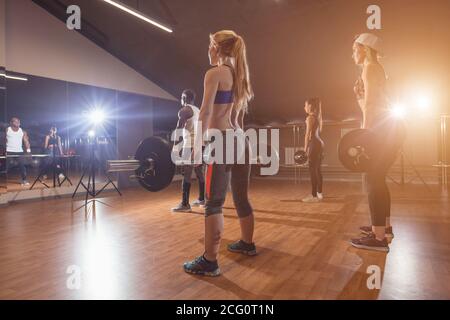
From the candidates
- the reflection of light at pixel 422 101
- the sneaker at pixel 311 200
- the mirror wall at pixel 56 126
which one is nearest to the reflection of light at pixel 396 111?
the sneaker at pixel 311 200

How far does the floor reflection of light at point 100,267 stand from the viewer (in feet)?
5.33

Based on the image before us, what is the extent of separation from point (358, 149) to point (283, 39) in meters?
4.52

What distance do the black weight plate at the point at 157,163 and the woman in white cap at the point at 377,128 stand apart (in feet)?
4.33

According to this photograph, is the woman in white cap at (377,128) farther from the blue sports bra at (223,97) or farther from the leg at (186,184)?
the leg at (186,184)

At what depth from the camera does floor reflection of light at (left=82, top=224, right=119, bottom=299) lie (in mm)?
1625

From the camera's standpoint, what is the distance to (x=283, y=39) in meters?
6.08

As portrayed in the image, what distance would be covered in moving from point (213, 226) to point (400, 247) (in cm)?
147

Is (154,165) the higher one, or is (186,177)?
(154,165)

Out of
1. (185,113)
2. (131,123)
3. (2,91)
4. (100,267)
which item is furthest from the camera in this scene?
(131,123)

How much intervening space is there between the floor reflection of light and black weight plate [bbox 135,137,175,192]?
0.54 meters

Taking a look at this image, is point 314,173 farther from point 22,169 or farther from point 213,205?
point 22,169

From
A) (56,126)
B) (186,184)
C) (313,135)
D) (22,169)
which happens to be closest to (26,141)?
(22,169)
